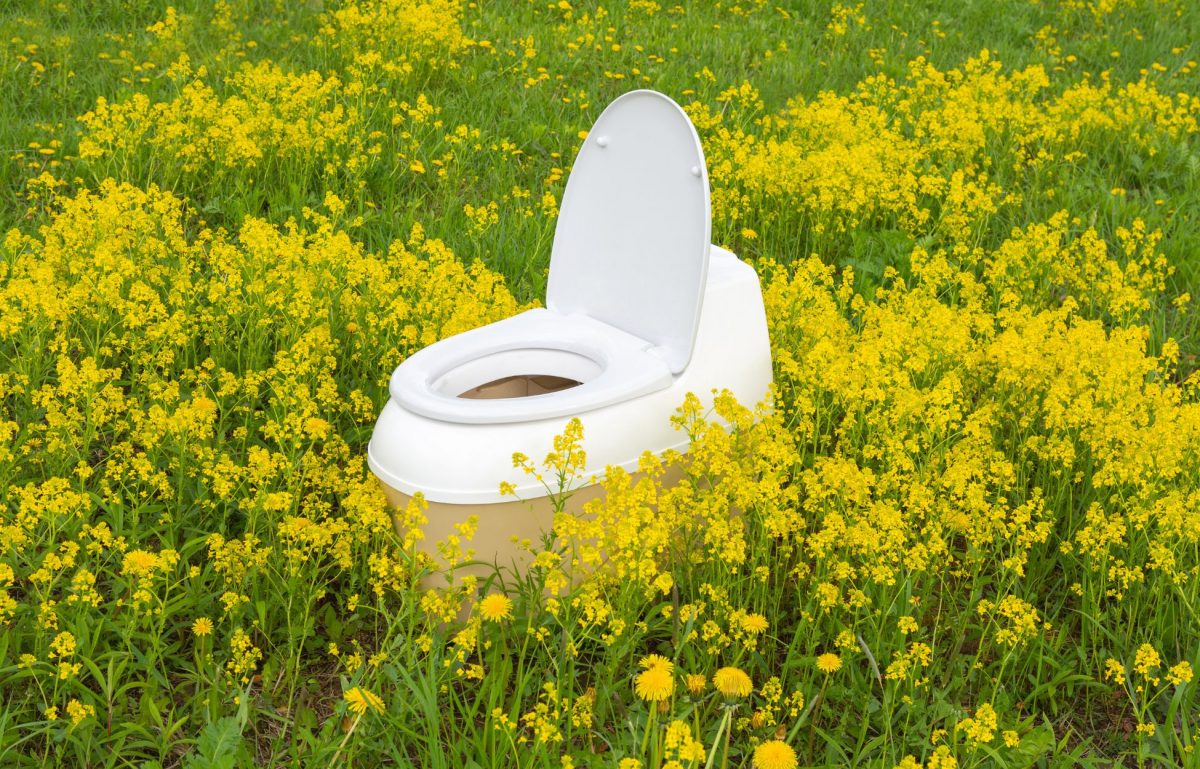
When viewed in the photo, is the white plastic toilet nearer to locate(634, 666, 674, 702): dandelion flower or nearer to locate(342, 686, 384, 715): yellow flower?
locate(342, 686, 384, 715): yellow flower

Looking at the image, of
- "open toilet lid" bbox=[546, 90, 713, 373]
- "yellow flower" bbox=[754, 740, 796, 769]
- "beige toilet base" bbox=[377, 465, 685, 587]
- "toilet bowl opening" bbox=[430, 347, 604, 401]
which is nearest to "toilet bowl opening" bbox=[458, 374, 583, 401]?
"toilet bowl opening" bbox=[430, 347, 604, 401]

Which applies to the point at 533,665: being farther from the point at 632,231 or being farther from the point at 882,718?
the point at 632,231

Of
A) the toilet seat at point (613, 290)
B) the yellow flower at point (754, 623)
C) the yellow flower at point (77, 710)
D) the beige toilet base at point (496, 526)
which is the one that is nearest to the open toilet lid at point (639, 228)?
the toilet seat at point (613, 290)

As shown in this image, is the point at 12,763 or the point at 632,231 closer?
the point at 12,763

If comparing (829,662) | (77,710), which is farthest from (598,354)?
(77,710)

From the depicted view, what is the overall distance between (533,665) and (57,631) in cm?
91

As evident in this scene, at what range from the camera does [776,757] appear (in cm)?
175

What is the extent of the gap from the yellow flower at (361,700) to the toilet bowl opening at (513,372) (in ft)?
2.44

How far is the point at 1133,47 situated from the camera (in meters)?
6.30

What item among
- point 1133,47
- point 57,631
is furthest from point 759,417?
point 1133,47

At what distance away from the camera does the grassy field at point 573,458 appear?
2092 mm

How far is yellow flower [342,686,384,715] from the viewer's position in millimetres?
1939

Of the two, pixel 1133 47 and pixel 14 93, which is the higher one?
pixel 1133 47

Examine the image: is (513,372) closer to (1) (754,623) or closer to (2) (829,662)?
(1) (754,623)
